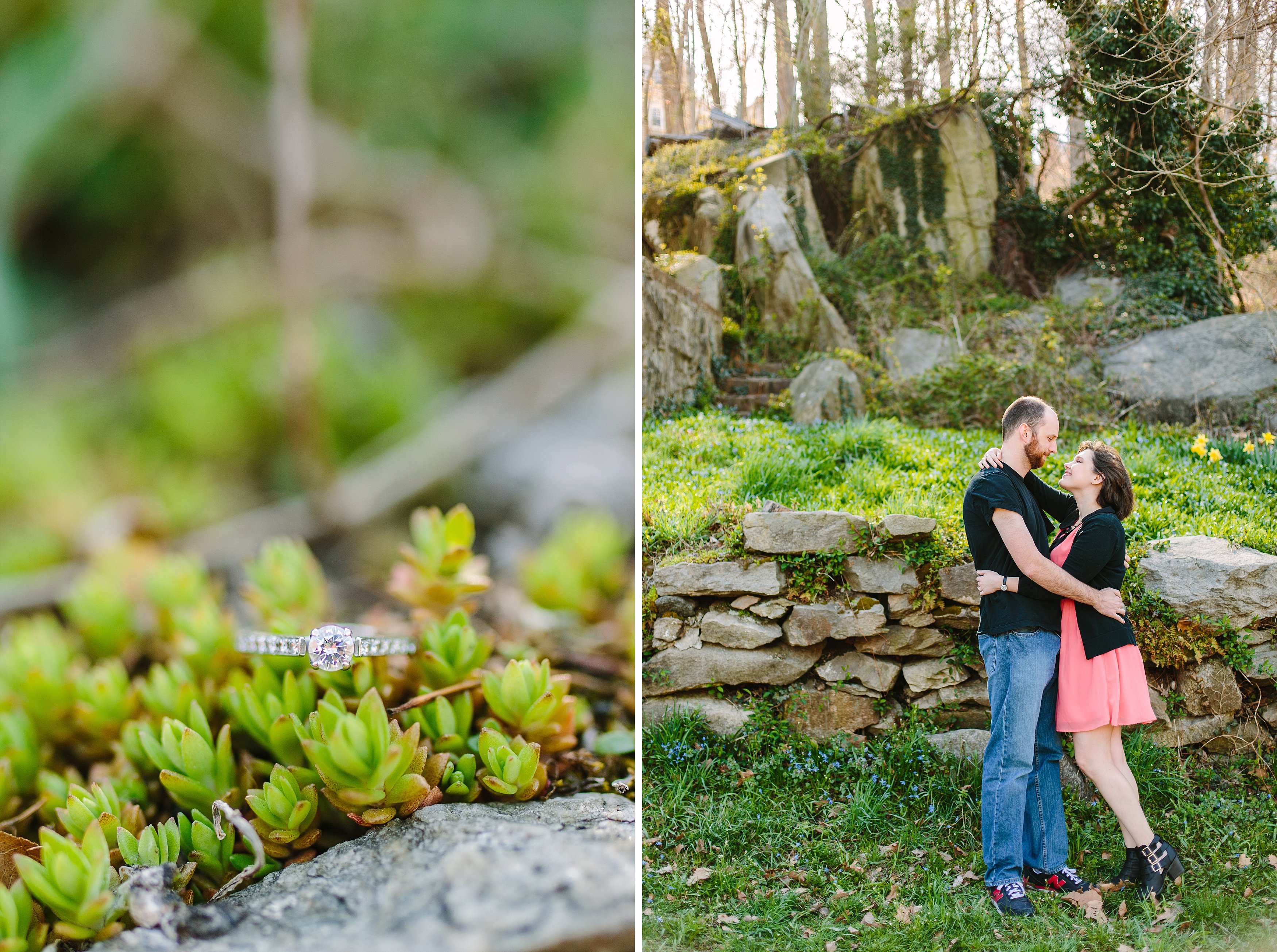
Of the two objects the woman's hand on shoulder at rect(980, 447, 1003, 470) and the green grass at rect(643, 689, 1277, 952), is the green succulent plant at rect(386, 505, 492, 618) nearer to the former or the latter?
the green grass at rect(643, 689, 1277, 952)

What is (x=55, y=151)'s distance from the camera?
1.23m

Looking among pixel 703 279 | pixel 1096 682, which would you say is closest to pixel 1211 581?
pixel 1096 682

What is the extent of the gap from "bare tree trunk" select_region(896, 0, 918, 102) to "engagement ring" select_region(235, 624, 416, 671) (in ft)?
5.01

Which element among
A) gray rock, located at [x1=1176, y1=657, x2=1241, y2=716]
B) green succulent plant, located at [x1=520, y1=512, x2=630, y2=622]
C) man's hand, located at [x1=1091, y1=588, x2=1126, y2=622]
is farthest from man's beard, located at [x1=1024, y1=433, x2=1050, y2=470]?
green succulent plant, located at [x1=520, y1=512, x2=630, y2=622]

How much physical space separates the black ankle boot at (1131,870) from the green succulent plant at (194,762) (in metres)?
1.41

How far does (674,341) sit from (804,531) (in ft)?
1.66

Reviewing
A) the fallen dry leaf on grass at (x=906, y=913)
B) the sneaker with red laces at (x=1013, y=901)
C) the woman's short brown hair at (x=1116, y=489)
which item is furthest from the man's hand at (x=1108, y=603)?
the fallen dry leaf on grass at (x=906, y=913)

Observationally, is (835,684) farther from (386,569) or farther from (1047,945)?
(386,569)

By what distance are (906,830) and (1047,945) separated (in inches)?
10.6

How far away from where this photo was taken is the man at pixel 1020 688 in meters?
1.29

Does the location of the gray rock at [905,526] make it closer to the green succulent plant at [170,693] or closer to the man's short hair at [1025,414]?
the man's short hair at [1025,414]

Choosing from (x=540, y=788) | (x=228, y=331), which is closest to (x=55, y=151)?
(x=228, y=331)

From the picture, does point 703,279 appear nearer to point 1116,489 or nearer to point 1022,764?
point 1116,489

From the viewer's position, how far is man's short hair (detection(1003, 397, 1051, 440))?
138cm
